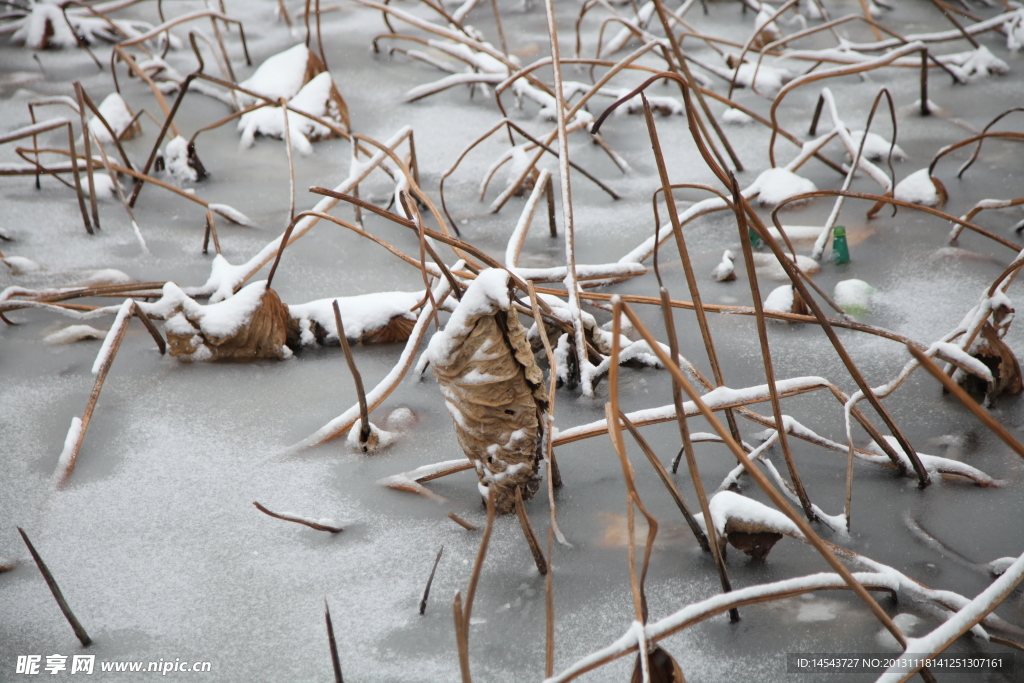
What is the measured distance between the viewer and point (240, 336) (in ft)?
3.38

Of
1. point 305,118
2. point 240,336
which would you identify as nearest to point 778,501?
point 240,336

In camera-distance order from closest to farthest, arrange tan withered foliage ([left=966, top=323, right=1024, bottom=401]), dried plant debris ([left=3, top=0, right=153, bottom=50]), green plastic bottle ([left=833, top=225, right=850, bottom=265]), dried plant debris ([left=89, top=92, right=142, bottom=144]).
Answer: tan withered foliage ([left=966, top=323, right=1024, bottom=401]) → green plastic bottle ([left=833, top=225, right=850, bottom=265]) → dried plant debris ([left=89, top=92, right=142, bottom=144]) → dried plant debris ([left=3, top=0, right=153, bottom=50])

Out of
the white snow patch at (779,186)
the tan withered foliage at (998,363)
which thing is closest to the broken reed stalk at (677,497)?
the tan withered foliage at (998,363)

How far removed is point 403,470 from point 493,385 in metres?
0.21

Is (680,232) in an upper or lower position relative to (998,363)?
upper

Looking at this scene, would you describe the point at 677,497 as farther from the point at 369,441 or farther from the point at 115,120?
the point at 115,120

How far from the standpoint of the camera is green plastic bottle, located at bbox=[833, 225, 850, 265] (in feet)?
3.93

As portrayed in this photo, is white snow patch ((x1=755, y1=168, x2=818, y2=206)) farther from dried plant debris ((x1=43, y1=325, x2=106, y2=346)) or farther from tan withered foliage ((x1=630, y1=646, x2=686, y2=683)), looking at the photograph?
dried plant debris ((x1=43, y1=325, x2=106, y2=346))

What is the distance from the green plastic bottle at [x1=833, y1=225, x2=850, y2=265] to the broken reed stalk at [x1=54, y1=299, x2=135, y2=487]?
3.63 feet

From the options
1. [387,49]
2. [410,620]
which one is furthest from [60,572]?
[387,49]

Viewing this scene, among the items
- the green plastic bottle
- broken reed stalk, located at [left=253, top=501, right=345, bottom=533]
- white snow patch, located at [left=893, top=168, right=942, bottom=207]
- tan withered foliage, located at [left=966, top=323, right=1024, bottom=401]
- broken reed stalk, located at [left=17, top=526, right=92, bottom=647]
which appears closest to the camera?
broken reed stalk, located at [left=17, top=526, right=92, bottom=647]

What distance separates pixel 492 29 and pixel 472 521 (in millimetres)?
2056

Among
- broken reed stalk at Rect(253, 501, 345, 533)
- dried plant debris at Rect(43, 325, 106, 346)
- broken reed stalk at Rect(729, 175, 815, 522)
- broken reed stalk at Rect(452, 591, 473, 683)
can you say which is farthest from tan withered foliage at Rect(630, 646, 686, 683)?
dried plant debris at Rect(43, 325, 106, 346)

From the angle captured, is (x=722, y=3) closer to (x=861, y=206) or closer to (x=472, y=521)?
(x=861, y=206)
